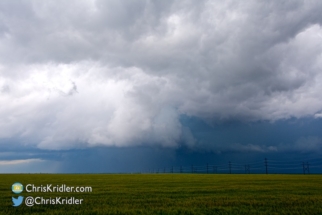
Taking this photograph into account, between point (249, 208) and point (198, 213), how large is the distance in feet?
13.1

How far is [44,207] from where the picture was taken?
58.5ft

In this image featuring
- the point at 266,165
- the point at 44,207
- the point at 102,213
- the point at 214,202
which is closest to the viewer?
the point at 102,213

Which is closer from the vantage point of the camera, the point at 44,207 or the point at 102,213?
the point at 102,213

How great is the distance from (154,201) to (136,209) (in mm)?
3809

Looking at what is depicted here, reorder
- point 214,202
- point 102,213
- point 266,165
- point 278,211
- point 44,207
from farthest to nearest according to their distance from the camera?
point 266,165, point 214,202, point 44,207, point 278,211, point 102,213

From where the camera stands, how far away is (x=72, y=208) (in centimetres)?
1733

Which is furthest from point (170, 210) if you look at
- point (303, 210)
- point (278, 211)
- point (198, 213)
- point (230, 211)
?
point (303, 210)

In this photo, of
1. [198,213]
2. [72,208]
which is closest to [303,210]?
[198,213]

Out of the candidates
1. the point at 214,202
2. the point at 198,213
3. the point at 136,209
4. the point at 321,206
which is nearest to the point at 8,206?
the point at 136,209

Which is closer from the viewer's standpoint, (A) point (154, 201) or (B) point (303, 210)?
(B) point (303, 210)

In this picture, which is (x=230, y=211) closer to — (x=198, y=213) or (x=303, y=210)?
(x=198, y=213)

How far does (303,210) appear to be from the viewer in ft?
54.7

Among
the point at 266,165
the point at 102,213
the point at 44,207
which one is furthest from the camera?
the point at 266,165

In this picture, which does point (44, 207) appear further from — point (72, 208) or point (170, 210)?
point (170, 210)
